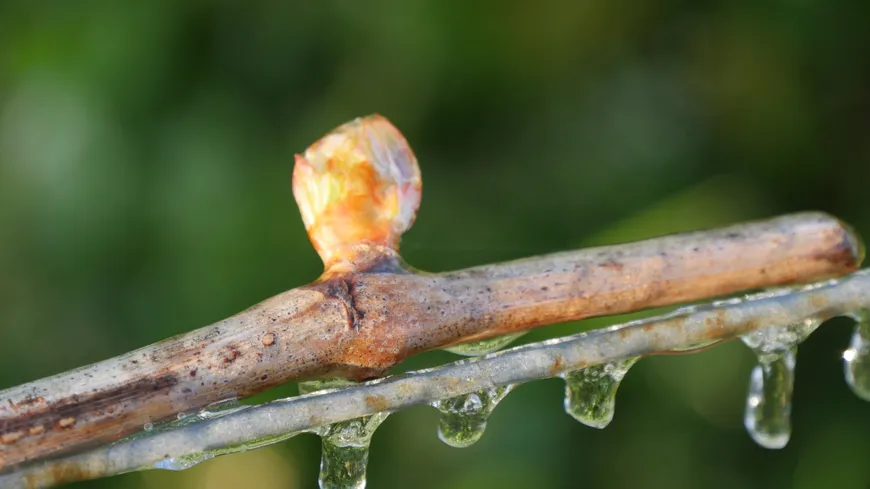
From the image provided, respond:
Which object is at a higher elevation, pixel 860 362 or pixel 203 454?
pixel 203 454

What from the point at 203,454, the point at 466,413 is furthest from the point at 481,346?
the point at 203,454

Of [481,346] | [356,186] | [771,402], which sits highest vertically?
[356,186]

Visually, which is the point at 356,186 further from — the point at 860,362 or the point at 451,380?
the point at 860,362

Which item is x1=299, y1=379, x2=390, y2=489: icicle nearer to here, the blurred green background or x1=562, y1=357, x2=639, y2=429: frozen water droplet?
x1=562, y1=357, x2=639, y2=429: frozen water droplet

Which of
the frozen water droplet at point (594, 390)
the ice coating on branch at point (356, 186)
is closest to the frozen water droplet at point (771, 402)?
the frozen water droplet at point (594, 390)

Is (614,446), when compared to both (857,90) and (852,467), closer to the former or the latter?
(852,467)

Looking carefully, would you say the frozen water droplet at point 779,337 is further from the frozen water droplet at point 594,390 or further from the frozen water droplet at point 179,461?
the frozen water droplet at point 179,461
